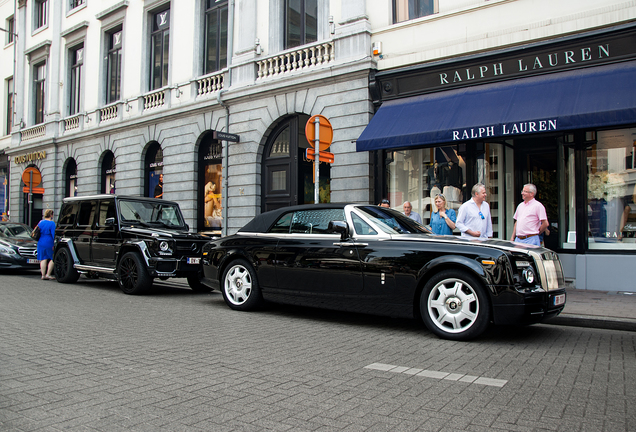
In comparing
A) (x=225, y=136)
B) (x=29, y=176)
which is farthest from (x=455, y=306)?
(x=29, y=176)

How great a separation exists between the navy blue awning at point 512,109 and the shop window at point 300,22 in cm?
397

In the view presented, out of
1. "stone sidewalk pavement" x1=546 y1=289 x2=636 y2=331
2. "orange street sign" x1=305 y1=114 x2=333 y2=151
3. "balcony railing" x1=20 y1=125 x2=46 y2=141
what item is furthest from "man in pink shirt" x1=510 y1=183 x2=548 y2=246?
"balcony railing" x1=20 y1=125 x2=46 y2=141

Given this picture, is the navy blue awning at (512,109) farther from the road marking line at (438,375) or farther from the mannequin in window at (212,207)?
the mannequin in window at (212,207)

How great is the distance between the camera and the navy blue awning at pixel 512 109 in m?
8.63

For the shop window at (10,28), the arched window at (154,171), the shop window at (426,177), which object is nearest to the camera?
the shop window at (426,177)

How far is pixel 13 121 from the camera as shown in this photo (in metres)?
26.7

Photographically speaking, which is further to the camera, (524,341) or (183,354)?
(524,341)

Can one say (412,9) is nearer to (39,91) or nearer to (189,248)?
(189,248)

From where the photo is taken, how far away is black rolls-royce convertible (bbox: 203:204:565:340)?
17.1ft

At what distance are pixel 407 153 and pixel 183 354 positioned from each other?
872 cm

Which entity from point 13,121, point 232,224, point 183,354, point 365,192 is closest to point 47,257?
point 232,224

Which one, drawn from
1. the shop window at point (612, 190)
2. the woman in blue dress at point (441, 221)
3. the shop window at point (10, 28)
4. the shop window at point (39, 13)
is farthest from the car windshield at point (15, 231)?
the shop window at point (10, 28)

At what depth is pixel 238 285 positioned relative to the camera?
7.27 meters

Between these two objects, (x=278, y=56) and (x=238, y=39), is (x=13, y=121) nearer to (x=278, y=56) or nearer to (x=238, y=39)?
(x=238, y=39)
